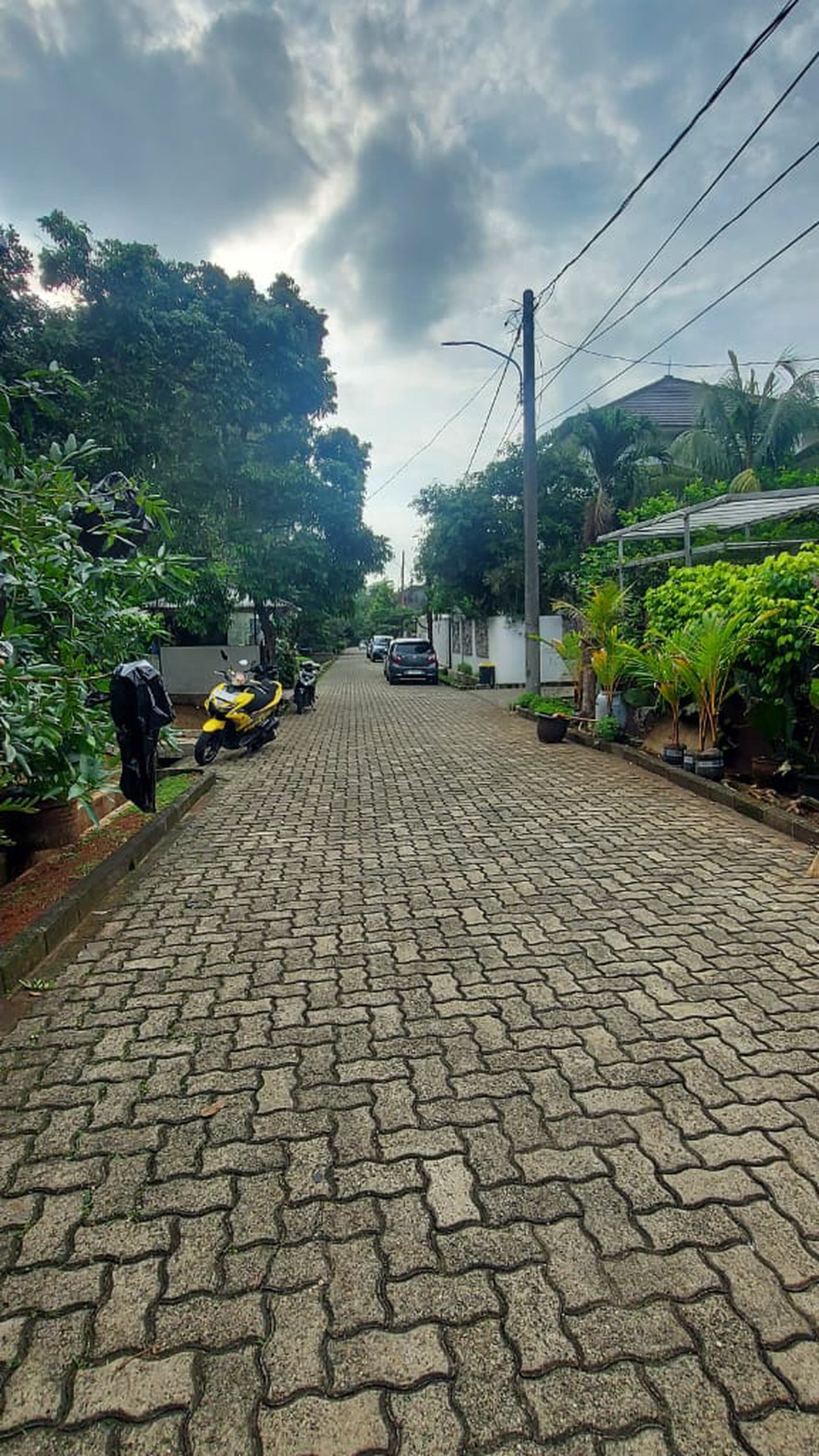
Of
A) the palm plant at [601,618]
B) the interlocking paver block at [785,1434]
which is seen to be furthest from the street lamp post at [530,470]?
the interlocking paver block at [785,1434]

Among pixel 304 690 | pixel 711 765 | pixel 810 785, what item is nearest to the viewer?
pixel 810 785

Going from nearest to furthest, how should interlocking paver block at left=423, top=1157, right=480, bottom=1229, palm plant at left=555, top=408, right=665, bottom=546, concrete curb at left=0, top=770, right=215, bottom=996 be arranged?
1. interlocking paver block at left=423, top=1157, right=480, bottom=1229
2. concrete curb at left=0, top=770, right=215, bottom=996
3. palm plant at left=555, top=408, right=665, bottom=546

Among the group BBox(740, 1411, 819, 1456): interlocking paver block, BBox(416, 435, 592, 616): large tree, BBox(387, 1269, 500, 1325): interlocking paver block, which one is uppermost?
BBox(416, 435, 592, 616): large tree

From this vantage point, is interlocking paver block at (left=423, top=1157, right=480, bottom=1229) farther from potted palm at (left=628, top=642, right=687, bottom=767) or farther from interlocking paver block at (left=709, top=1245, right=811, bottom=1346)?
potted palm at (left=628, top=642, right=687, bottom=767)

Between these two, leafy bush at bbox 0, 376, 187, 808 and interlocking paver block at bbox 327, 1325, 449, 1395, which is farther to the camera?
leafy bush at bbox 0, 376, 187, 808

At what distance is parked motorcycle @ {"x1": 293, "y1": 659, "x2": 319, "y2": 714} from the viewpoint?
1539cm

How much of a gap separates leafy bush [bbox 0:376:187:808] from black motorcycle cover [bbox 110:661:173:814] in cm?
11

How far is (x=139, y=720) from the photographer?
4.46 m

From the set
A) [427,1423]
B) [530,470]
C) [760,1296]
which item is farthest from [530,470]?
[427,1423]

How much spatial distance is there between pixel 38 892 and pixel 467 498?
55.6 ft

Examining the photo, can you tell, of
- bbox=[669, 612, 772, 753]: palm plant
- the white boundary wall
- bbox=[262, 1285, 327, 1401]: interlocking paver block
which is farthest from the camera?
the white boundary wall

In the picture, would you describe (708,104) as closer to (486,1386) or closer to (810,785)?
(810,785)

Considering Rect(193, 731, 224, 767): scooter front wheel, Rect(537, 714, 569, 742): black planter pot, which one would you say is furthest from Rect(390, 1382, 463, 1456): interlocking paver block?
Rect(537, 714, 569, 742): black planter pot

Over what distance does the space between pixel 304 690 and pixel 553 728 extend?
22.4 feet
